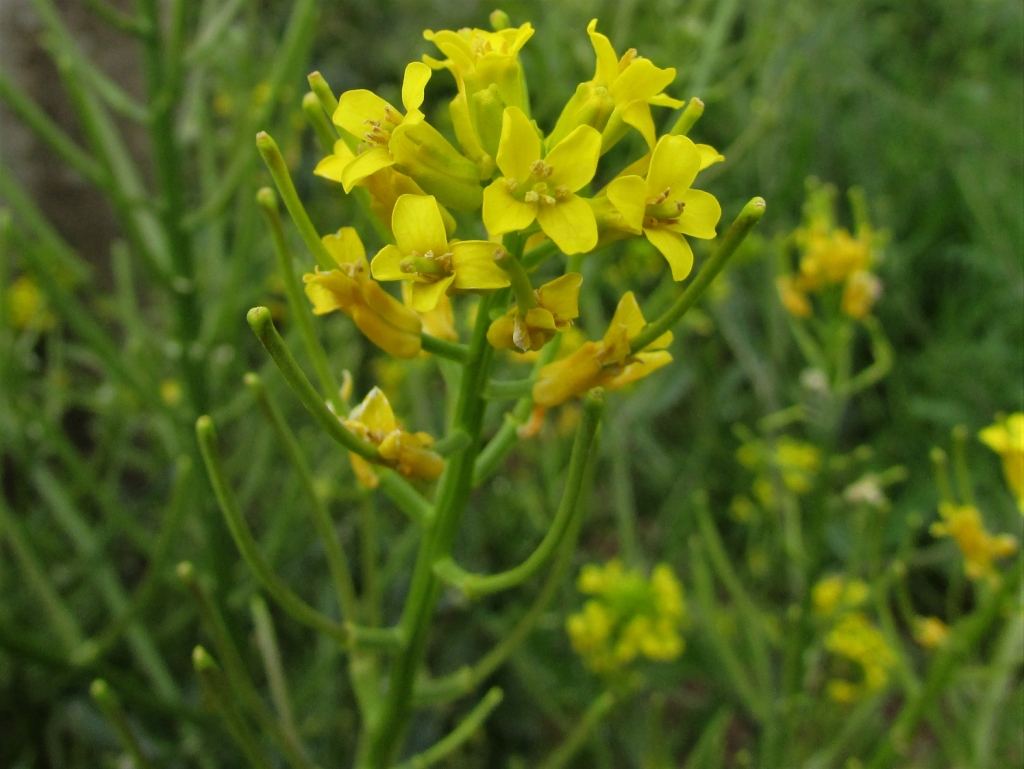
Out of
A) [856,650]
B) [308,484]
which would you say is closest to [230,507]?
[308,484]

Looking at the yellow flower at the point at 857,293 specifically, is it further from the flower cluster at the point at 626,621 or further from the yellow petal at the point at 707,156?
the yellow petal at the point at 707,156

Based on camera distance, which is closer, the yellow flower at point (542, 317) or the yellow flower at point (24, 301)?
the yellow flower at point (542, 317)

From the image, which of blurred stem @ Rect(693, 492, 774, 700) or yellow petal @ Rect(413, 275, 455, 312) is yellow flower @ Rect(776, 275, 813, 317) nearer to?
blurred stem @ Rect(693, 492, 774, 700)

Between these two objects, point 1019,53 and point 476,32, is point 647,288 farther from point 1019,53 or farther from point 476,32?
point 1019,53

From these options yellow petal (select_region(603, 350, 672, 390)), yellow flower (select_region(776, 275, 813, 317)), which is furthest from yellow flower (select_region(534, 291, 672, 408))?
yellow flower (select_region(776, 275, 813, 317))

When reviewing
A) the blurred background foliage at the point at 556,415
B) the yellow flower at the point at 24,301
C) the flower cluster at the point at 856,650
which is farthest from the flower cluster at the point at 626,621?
the yellow flower at the point at 24,301
